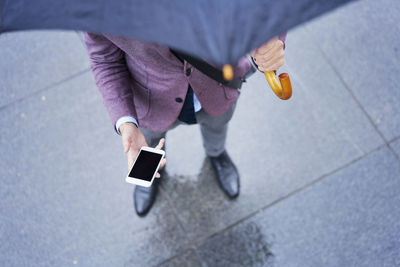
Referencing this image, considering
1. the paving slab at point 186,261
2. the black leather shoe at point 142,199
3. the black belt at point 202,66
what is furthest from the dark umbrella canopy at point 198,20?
the paving slab at point 186,261

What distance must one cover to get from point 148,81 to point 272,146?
1667 millimetres

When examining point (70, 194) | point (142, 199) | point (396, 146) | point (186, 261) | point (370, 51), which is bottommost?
point (186, 261)

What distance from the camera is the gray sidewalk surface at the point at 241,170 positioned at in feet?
9.00

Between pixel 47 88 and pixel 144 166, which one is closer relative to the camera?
pixel 144 166

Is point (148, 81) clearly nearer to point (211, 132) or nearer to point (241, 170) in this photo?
point (211, 132)

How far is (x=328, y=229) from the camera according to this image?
274 cm

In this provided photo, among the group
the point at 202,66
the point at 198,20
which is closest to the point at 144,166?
the point at 202,66

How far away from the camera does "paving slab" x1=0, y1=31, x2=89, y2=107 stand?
3.36 metres

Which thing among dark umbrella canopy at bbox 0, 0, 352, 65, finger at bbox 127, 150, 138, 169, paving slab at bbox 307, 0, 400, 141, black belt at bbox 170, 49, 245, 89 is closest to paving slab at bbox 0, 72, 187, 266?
finger at bbox 127, 150, 138, 169

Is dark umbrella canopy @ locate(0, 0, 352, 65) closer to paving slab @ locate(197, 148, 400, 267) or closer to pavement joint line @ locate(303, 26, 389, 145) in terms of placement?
paving slab @ locate(197, 148, 400, 267)

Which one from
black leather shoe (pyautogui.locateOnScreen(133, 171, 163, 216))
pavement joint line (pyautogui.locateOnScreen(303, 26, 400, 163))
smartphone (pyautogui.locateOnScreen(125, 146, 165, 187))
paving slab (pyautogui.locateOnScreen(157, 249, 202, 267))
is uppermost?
smartphone (pyautogui.locateOnScreen(125, 146, 165, 187))

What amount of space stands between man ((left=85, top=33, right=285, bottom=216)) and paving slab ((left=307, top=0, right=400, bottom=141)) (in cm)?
183

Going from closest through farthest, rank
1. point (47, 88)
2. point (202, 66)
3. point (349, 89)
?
point (202, 66)
point (349, 89)
point (47, 88)

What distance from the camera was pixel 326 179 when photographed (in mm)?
2902
